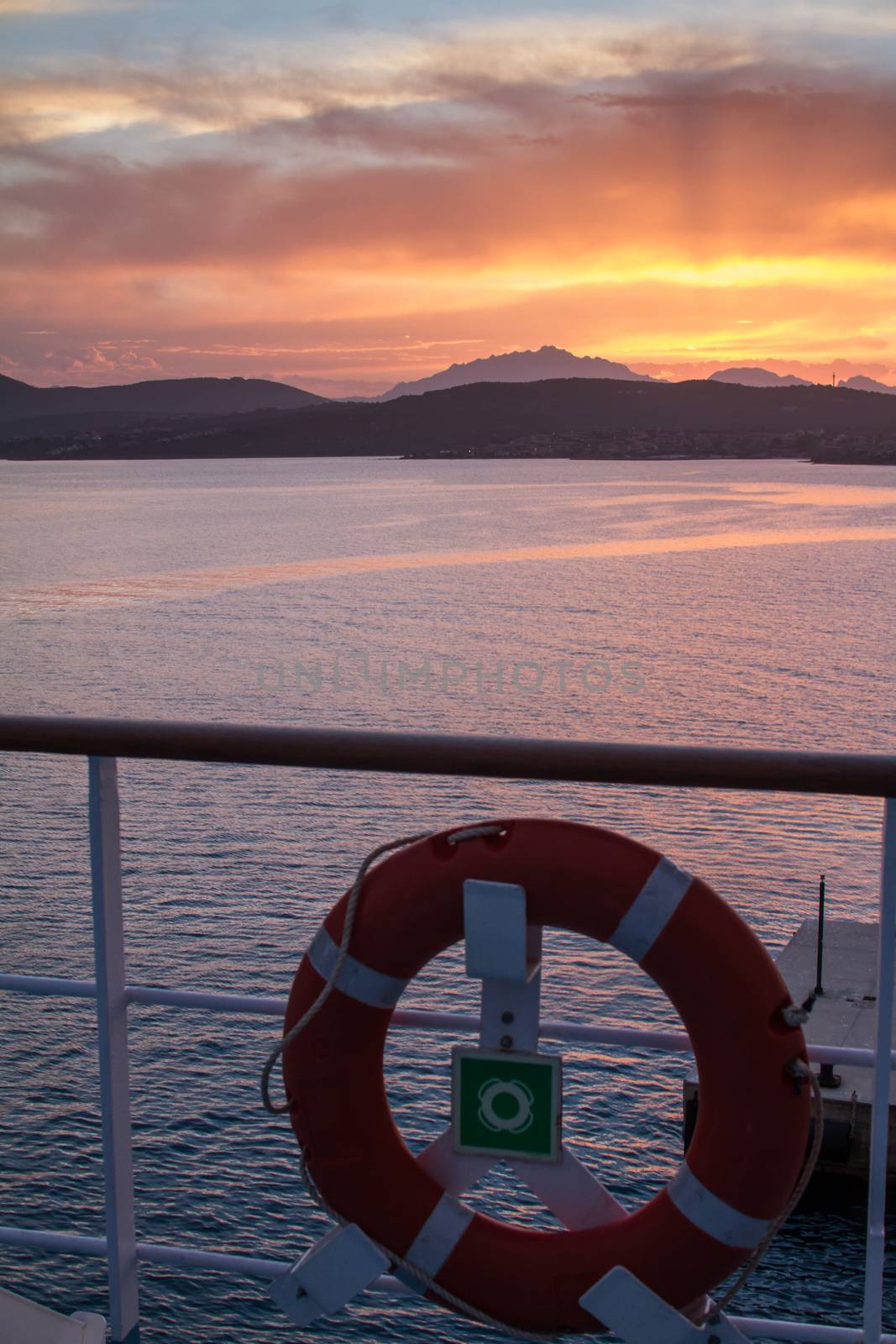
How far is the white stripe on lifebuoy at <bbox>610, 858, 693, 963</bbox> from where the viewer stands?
1161mm

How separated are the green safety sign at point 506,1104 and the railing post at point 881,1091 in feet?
0.89

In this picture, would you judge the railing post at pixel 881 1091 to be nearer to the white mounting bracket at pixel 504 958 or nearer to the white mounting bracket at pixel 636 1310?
the white mounting bracket at pixel 636 1310

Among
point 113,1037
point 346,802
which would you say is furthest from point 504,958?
point 346,802

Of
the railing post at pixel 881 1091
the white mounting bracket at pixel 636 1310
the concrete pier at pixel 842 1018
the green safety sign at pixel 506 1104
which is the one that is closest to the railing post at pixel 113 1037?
the green safety sign at pixel 506 1104

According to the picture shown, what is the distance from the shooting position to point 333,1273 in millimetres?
1242

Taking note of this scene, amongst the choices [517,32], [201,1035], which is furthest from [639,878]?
[517,32]

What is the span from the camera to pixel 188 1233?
439 inches

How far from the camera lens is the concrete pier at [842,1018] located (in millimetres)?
12641

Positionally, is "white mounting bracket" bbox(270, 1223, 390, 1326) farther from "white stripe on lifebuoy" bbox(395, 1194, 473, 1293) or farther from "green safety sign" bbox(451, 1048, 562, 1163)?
"green safety sign" bbox(451, 1048, 562, 1163)

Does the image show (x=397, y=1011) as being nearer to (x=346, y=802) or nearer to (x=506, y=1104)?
(x=506, y=1104)

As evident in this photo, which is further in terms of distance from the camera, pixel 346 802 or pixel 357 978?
pixel 346 802

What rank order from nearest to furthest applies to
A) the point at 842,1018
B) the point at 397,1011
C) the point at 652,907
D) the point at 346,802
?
the point at 652,907 < the point at 397,1011 < the point at 842,1018 < the point at 346,802

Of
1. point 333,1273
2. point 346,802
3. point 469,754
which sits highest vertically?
point 469,754

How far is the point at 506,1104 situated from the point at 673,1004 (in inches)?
6.9
